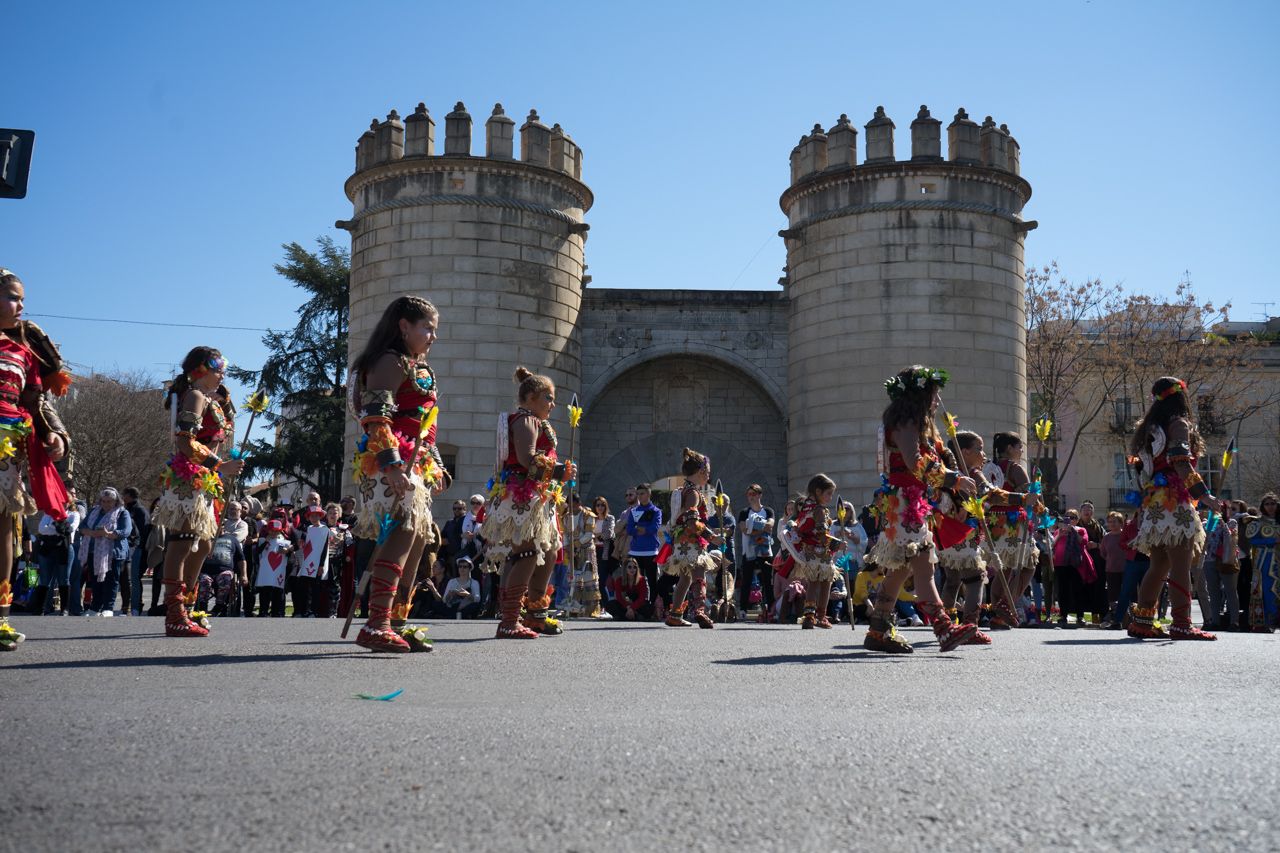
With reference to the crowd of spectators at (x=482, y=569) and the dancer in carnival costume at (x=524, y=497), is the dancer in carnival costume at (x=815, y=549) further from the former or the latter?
the dancer in carnival costume at (x=524, y=497)

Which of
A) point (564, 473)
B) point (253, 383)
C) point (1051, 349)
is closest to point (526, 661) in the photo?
point (564, 473)

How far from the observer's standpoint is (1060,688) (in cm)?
596

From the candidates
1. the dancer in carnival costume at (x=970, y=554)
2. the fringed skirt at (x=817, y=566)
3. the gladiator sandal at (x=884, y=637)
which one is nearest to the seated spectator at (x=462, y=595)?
the fringed skirt at (x=817, y=566)

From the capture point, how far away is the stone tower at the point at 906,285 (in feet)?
83.6

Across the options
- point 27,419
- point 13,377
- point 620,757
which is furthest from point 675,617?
point 620,757

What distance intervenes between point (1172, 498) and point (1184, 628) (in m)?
1.23

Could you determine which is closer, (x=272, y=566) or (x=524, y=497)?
(x=524, y=497)

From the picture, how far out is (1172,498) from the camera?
9.73 metres

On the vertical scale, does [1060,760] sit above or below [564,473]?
below

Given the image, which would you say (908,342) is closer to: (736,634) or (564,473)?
(736,634)

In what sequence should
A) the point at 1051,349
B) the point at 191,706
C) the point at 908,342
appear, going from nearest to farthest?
the point at 191,706 → the point at 908,342 → the point at 1051,349

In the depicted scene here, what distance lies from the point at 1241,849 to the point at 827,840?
1.00 m

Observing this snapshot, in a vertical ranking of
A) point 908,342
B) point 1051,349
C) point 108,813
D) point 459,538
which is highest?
point 1051,349

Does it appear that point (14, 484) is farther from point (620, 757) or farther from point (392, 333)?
point (620, 757)
